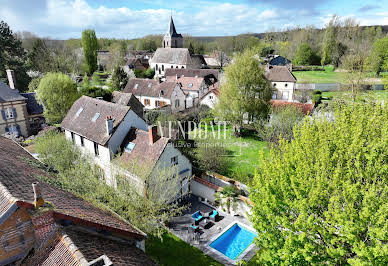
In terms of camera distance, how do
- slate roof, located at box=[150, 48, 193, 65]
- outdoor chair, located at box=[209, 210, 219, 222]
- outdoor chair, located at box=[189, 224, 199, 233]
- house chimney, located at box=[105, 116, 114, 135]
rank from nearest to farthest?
outdoor chair, located at box=[189, 224, 199, 233] < outdoor chair, located at box=[209, 210, 219, 222] < house chimney, located at box=[105, 116, 114, 135] < slate roof, located at box=[150, 48, 193, 65]

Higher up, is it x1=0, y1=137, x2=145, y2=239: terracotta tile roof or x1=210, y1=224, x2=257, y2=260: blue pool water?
x1=0, y1=137, x2=145, y2=239: terracotta tile roof

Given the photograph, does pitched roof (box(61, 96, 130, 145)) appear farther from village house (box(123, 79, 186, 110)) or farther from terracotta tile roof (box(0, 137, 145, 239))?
village house (box(123, 79, 186, 110))

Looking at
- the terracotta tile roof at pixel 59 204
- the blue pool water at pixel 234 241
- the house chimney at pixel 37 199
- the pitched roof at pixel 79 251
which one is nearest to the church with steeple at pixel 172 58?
the blue pool water at pixel 234 241

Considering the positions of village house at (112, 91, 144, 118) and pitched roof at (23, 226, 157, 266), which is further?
village house at (112, 91, 144, 118)

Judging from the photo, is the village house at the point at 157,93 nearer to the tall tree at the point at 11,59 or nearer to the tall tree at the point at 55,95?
the tall tree at the point at 55,95

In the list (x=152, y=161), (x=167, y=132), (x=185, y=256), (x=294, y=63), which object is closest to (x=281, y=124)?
(x=167, y=132)

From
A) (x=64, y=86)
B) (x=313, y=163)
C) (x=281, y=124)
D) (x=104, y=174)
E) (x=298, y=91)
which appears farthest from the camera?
(x=298, y=91)

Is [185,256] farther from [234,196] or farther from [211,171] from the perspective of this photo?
[211,171]

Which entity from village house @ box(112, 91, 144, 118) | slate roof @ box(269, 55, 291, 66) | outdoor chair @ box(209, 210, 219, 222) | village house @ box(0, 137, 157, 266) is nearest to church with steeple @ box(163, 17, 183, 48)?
slate roof @ box(269, 55, 291, 66)
